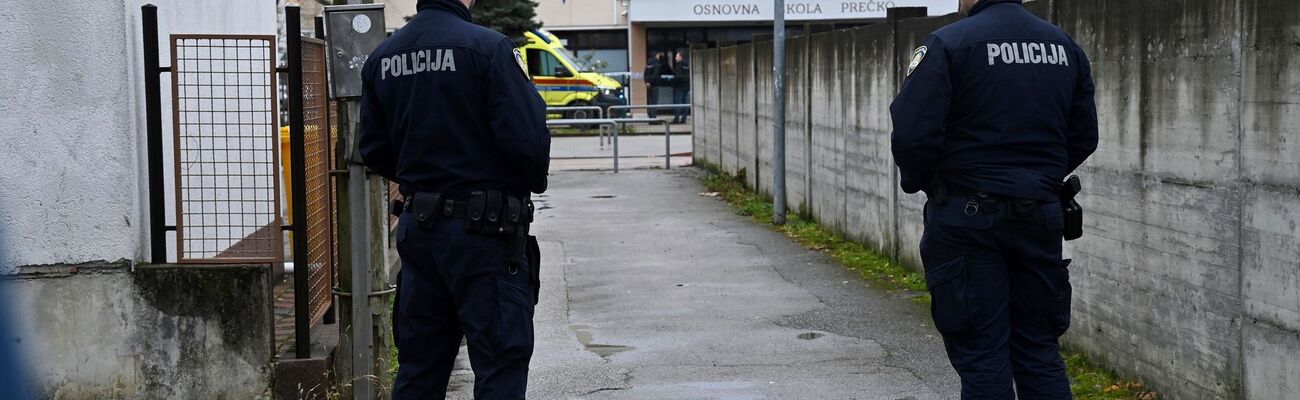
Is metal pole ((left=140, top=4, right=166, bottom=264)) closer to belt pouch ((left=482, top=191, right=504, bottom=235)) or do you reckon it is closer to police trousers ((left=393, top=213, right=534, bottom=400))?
police trousers ((left=393, top=213, right=534, bottom=400))

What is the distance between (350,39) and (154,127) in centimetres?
104

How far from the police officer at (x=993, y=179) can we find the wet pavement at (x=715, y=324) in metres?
1.47

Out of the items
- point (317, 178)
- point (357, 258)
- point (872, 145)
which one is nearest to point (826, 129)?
point (872, 145)

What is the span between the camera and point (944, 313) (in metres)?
4.88

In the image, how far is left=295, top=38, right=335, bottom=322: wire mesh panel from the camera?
637cm

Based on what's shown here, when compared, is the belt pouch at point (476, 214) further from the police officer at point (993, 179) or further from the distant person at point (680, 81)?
the distant person at point (680, 81)

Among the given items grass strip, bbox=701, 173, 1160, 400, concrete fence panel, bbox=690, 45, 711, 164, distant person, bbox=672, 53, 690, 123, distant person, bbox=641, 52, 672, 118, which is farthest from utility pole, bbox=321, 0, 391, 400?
distant person, bbox=672, 53, 690, 123

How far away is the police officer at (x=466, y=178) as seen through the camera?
4707 mm

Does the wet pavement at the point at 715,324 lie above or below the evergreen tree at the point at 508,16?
below

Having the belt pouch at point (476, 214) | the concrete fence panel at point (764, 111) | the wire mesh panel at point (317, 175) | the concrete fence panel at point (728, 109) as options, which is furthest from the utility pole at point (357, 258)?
the concrete fence panel at point (728, 109)

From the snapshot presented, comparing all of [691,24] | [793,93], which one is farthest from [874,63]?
[691,24]

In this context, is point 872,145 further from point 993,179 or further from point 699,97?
point 699,97

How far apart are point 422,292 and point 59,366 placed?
86.1 inches

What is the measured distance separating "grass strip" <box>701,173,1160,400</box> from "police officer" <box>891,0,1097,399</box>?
1.39 metres
